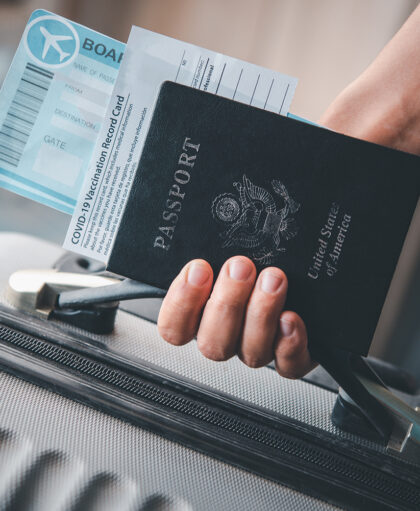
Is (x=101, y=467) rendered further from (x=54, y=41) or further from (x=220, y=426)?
(x=54, y=41)

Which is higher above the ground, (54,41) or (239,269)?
(54,41)

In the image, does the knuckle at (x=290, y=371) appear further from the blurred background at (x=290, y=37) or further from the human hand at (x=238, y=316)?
the blurred background at (x=290, y=37)

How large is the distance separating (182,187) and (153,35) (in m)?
0.15

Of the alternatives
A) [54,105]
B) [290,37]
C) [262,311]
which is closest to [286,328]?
[262,311]

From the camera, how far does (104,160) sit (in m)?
0.41

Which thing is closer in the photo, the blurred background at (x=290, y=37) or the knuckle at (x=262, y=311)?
the knuckle at (x=262, y=311)

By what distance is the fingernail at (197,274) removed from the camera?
38 cm

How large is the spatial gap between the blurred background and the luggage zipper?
0.71m

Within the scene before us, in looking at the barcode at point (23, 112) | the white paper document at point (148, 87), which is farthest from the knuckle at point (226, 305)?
the barcode at point (23, 112)

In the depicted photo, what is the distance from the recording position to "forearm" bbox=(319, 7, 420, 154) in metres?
0.58

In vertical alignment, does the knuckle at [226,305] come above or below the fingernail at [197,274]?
below

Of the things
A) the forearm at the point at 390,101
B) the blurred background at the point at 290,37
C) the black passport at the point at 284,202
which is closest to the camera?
the black passport at the point at 284,202

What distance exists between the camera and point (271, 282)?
370 mm

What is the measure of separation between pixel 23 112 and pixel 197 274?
0.80ft
